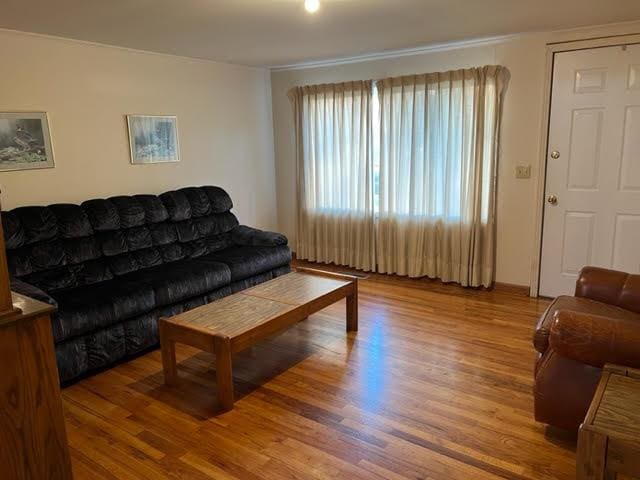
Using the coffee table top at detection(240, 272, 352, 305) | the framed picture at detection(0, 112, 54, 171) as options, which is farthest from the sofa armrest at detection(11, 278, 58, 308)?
the coffee table top at detection(240, 272, 352, 305)

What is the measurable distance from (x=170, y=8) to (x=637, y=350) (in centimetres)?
312

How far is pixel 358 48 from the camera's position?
174 inches

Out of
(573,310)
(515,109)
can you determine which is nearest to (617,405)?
(573,310)

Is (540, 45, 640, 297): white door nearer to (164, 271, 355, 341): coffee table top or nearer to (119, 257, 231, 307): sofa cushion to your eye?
(164, 271, 355, 341): coffee table top

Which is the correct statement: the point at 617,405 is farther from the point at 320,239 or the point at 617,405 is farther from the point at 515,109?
the point at 320,239

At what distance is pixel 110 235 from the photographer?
3.75m

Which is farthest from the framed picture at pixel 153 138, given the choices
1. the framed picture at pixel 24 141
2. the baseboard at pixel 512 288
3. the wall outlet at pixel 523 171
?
the baseboard at pixel 512 288

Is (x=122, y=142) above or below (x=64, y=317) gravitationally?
above

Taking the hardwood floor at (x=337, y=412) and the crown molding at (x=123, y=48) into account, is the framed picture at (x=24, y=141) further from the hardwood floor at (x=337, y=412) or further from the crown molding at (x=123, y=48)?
the hardwood floor at (x=337, y=412)

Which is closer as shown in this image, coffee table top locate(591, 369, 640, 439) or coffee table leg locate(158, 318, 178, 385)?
coffee table top locate(591, 369, 640, 439)

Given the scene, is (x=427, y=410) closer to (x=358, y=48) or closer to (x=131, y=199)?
(x=131, y=199)

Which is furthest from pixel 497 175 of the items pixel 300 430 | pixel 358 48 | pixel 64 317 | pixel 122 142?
pixel 64 317

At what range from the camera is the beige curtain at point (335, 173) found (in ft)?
16.5

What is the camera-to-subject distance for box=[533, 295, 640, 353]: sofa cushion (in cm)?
235
